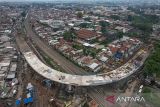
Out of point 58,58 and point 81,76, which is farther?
point 58,58

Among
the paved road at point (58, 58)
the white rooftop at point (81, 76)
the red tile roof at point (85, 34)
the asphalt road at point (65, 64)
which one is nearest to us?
the asphalt road at point (65, 64)

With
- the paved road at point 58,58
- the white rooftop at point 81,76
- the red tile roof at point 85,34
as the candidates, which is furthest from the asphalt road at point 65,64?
the red tile roof at point 85,34

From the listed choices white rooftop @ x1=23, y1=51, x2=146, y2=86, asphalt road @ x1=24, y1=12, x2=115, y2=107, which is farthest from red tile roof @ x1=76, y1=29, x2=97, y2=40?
white rooftop @ x1=23, y1=51, x2=146, y2=86

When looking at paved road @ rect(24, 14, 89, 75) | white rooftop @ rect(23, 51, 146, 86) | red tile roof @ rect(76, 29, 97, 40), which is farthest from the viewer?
red tile roof @ rect(76, 29, 97, 40)

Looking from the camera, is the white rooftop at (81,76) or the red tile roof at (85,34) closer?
the white rooftop at (81,76)

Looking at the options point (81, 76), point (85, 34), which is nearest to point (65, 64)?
point (81, 76)

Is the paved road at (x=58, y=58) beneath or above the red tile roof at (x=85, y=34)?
beneath

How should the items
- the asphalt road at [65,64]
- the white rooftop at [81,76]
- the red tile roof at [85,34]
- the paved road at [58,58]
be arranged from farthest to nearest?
the red tile roof at [85,34], the paved road at [58,58], the white rooftop at [81,76], the asphalt road at [65,64]

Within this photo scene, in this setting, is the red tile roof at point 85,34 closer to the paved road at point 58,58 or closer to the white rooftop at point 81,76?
the paved road at point 58,58

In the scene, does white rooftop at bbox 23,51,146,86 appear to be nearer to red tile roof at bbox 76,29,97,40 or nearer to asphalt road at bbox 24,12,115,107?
asphalt road at bbox 24,12,115,107

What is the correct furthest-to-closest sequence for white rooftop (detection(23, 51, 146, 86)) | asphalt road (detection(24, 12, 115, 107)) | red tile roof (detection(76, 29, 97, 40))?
red tile roof (detection(76, 29, 97, 40)), white rooftop (detection(23, 51, 146, 86)), asphalt road (detection(24, 12, 115, 107))

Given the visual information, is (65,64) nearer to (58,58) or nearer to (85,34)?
(58,58)

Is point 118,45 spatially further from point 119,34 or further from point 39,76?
point 39,76
